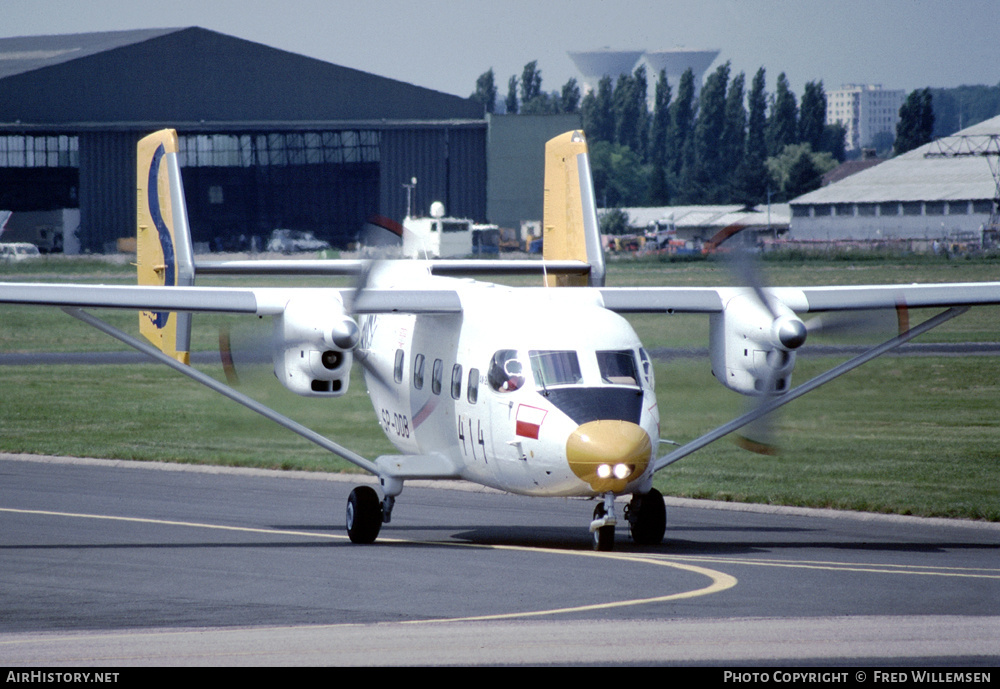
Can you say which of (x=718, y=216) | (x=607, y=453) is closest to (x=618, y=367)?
(x=607, y=453)

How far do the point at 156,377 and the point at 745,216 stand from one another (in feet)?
224

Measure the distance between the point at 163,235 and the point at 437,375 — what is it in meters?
7.80

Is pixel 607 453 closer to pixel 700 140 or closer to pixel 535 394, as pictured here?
pixel 535 394

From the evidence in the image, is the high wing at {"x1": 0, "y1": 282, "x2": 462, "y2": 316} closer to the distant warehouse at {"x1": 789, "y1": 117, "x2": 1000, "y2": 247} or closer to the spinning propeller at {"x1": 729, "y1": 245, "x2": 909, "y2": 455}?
the spinning propeller at {"x1": 729, "y1": 245, "x2": 909, "y2": 455}

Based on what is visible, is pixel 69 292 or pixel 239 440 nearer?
pixel 69 292

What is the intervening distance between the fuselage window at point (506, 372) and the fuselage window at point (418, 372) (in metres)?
2.43

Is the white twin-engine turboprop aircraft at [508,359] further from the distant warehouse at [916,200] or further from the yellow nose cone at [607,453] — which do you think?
the distant warehouse at [916,200]

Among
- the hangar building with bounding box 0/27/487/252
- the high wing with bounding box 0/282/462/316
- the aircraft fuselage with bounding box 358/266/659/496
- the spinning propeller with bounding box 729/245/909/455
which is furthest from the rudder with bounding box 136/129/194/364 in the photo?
the hangar building with bounding box 0/27/487/252

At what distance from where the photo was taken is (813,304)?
60.5ft

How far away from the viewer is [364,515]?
57.6 ft

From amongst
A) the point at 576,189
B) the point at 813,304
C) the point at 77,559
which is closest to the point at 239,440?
the point at 576,189

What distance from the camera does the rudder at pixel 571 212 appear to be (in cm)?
2167

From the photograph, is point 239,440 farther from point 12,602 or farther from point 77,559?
point 12,602
